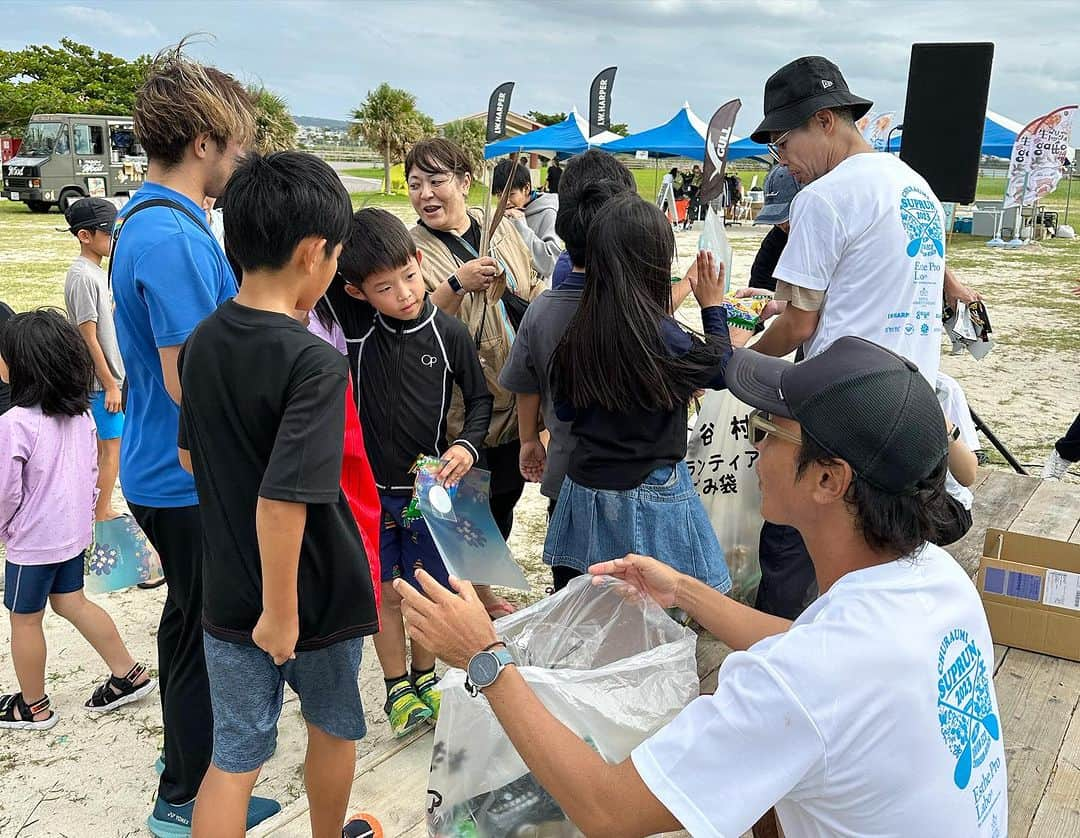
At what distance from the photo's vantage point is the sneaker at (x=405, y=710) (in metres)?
2.62

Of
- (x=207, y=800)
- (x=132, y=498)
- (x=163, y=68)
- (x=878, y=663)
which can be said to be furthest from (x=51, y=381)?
(x=878, y=663)

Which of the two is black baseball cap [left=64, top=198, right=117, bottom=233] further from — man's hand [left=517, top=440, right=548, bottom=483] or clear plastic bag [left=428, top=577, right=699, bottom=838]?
clear plastic bag [left=428, top=577, right=699, bottom=838]

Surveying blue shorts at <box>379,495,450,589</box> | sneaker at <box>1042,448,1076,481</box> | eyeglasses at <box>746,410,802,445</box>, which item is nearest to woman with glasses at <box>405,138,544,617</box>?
blue shorts at <box>379,495,450,589</box>

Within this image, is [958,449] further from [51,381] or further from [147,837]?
[51,381]

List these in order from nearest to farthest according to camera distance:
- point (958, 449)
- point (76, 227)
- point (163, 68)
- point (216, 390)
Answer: point (216, 390)
point (163, 68)
point (958, 449)
point (76, 227)

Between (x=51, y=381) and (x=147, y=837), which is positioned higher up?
(x=51, y=381)

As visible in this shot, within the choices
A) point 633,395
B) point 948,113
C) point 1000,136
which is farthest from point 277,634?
point 1000,136

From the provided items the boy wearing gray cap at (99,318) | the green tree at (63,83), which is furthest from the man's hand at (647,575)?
the green tree at (63,83)

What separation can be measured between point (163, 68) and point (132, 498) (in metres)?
1.02

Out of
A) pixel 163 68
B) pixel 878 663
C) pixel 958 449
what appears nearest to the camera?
pixel 878 663

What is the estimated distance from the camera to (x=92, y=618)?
2902 millimetres

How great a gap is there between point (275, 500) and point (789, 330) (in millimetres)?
1723

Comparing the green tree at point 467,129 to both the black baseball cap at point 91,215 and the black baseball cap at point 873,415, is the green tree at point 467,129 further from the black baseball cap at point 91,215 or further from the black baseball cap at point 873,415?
the black baseball cap at point 873,415

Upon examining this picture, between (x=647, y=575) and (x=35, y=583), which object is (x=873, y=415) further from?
(x=35, y=583)
